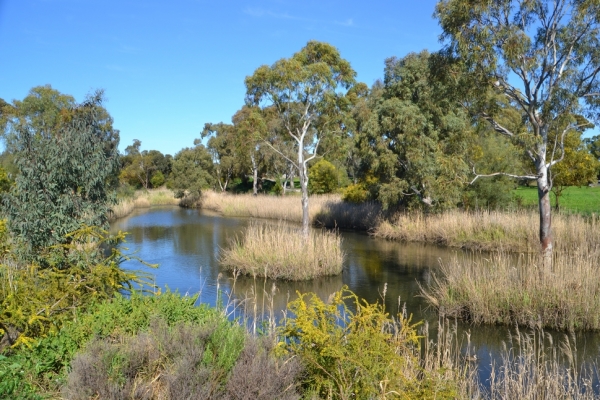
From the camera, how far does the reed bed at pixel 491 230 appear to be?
14908 mm

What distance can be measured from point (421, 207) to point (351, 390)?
60.3ft

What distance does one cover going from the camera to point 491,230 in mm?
17562

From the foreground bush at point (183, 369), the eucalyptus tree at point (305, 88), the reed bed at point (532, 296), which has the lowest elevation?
the reed bed at point (532, 296)

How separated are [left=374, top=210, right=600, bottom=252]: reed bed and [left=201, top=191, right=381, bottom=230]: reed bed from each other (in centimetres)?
269

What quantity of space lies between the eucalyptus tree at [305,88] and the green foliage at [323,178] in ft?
57.8

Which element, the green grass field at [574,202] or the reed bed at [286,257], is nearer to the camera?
the reed bed at [286,257]

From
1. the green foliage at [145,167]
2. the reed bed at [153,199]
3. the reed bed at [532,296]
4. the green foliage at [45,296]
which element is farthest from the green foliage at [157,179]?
the green foliage at [45,296]

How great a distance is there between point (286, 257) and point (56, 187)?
19.4 feet

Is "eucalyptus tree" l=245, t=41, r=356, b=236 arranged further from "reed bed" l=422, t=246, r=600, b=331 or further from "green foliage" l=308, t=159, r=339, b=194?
"green foliage" l=308, t=159, r=339, b=194

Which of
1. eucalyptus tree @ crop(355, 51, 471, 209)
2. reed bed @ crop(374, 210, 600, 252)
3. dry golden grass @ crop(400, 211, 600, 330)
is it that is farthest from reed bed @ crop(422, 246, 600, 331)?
eucalyptus tree @ crop(355, 51, 471, 209)

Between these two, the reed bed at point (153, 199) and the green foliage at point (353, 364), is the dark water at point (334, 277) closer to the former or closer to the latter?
the green foliage at point (353, 364)

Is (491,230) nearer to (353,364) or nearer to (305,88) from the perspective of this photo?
(305,88)

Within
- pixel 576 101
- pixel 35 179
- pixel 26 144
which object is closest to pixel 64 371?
pixel 35 179

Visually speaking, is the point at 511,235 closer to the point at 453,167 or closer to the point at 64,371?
the point at 453,167
